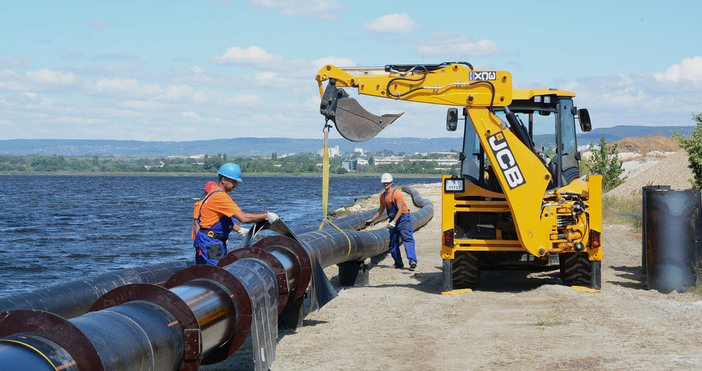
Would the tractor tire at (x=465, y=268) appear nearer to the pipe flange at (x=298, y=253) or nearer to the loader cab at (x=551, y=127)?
the loader cab at (x=551, y=127)

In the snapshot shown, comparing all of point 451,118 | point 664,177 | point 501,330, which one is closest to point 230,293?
point 501,330

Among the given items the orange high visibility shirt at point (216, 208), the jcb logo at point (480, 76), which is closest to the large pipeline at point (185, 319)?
the orange high visibility shirt at point (216, 208)

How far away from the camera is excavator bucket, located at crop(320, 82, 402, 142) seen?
10781 millimetres

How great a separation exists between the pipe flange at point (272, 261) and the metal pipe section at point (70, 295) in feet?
5.38

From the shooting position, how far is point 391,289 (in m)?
12.6

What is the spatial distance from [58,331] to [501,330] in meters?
6.08

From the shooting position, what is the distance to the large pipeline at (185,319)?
389cm

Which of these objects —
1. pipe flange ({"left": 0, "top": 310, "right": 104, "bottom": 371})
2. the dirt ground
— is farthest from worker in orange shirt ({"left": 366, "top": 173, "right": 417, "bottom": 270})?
pipe flange ({"left": 0, "top": 310, "right": 104, "bottom": 371})

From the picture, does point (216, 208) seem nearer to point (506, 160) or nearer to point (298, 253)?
point (298, 253)

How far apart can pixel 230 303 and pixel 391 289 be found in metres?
6.60

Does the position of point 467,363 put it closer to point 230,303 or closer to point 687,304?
point 230,303

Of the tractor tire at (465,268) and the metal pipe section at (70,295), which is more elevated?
the metal pipe section at (70,295)

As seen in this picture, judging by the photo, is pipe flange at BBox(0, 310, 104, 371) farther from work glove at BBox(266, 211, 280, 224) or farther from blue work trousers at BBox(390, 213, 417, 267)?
blue work trousers at BBox(390, 213, 417, 267)

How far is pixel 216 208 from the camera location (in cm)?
837
